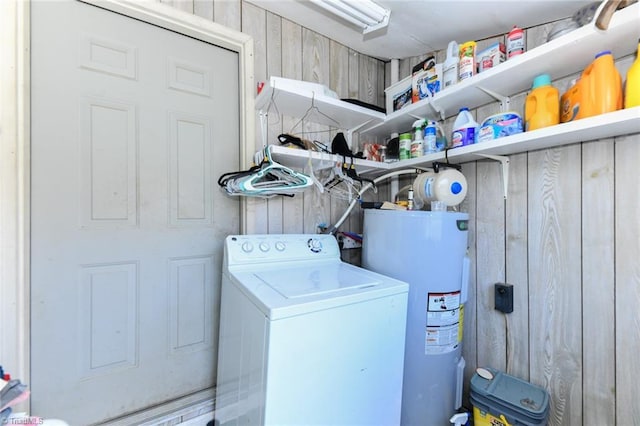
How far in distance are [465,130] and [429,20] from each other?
26.0 inches

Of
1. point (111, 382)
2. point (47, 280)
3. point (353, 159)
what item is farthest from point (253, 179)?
point (111, 382)

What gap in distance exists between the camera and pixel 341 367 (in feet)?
3.12

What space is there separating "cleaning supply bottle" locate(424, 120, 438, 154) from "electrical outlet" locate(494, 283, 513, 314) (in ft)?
2.62

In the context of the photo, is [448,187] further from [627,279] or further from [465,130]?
[627,279]

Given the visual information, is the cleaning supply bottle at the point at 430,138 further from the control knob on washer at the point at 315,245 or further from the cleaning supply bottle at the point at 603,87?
the control knob on washer at the point at 315,245

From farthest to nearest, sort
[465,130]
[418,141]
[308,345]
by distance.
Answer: [418,141] → [465,130] → [308,345]

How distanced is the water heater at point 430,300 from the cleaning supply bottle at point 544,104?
1.64ft

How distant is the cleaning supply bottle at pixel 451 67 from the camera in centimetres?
141

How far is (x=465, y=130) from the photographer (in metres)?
1.37

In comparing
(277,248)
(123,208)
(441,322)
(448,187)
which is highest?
(448,187)

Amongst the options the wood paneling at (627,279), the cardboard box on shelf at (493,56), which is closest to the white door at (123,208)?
the cardboard box on shelf at (493,56)

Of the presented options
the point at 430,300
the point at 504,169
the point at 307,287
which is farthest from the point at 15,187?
the point at 504,169

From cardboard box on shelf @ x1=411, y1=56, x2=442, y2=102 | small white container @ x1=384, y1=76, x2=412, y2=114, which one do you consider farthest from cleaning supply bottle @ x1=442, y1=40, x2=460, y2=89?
small white container @ x1=384, y1=76, x2=412, y2=114

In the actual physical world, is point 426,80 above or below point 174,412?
above
